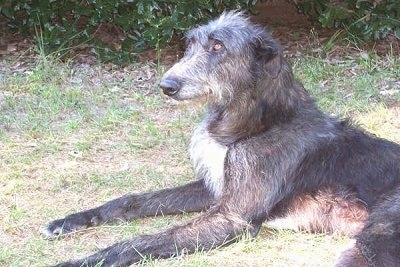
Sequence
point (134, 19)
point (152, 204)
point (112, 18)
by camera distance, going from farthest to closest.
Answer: point (112, 18), point (134, 19), point (152, 204)

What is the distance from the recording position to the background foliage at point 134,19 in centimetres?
769

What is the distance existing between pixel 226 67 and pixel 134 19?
3.58 m

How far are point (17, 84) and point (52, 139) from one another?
4.74 ft

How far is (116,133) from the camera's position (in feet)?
20.4

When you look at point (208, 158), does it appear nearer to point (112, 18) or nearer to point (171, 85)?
point (171, 85)

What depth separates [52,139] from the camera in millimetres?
5992

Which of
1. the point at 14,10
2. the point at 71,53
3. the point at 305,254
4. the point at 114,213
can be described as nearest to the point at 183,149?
the point at 114,213

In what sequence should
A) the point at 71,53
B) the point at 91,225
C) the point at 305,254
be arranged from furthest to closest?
the point at 71,53, the point at 91,225, the point at 305,254

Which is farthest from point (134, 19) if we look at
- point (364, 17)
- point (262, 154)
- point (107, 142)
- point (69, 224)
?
point (262, 154)

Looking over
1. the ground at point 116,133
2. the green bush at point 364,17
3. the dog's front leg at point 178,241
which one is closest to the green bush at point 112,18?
the ground at point 116,133

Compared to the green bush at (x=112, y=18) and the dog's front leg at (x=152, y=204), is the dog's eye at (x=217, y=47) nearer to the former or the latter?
the dog's front leg at (x=152, y=204)

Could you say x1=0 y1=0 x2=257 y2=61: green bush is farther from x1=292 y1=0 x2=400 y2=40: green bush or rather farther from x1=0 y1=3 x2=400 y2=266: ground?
x1=292 y1=0 x2=400 y2=40: green bush

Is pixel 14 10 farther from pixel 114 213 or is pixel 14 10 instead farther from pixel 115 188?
pixel 114 213

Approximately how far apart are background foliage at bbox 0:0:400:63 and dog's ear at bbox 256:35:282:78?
336 centimetres
